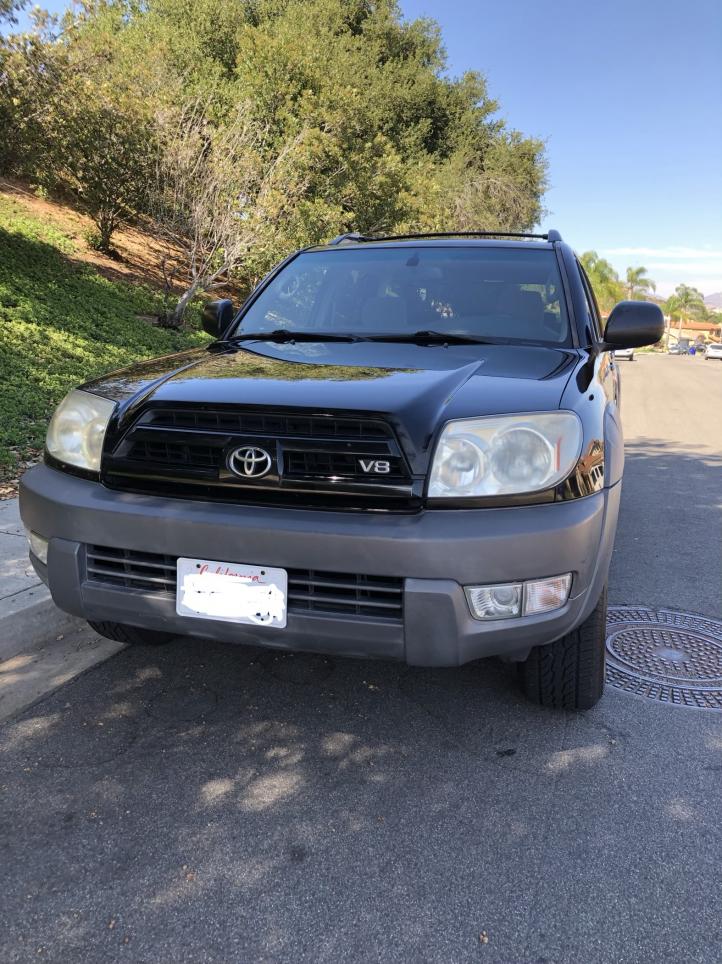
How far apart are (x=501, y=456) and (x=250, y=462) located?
760 millimetres

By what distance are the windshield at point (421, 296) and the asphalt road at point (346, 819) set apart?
1.49 meters

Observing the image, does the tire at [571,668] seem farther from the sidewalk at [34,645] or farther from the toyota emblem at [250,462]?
the sidewalk at [34,645]

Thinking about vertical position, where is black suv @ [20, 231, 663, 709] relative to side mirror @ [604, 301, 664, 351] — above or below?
below

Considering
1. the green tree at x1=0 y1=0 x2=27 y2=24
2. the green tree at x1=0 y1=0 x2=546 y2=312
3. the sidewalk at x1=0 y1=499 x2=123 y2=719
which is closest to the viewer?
the sidewalk at x1=0 y1=499 x2=123 y2=719

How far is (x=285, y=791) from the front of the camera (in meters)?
2.36

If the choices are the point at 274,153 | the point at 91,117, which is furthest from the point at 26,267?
the point at 274,153

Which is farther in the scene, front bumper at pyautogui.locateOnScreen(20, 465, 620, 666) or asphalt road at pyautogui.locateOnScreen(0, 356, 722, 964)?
front bumper at pyautogui.locateOnScreen(20, 465, 620, 666)

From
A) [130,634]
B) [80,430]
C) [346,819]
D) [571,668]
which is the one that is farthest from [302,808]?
[80,430]

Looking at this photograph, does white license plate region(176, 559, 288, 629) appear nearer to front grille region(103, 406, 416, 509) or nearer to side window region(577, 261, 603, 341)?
front grille region(103, 406, 416, 509)

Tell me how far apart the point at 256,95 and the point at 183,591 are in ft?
65.4

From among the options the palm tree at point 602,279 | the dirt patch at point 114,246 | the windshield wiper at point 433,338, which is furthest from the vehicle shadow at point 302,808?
the palm tree at point 602,279

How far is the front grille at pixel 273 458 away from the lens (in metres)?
2.21

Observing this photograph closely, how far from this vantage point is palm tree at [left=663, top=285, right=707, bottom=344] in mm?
124113

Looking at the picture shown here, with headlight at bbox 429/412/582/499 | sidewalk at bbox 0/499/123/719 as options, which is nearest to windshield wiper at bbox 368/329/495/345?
headlight at bbox 429/412/582/499
